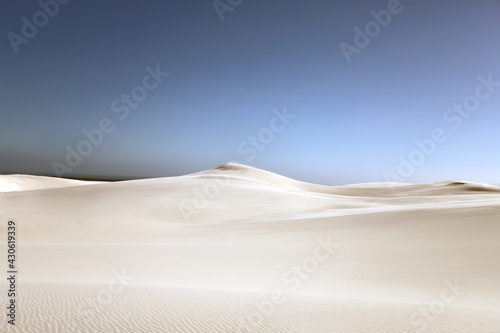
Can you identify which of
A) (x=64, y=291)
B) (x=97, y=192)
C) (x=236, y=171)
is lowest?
(x=64, y=291)

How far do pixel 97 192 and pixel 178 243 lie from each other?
14.5m

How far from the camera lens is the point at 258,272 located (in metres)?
8.00

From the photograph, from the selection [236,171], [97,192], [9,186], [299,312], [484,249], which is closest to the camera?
[299,312]

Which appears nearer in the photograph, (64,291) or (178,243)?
(64,291)

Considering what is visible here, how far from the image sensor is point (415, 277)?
293 inches

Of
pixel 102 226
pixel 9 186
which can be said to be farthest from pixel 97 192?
pixel 9 186

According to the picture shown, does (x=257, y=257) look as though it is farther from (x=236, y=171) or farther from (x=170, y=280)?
(x=236, y=171)

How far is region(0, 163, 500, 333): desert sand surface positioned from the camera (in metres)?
4.43

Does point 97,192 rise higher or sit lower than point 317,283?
higher

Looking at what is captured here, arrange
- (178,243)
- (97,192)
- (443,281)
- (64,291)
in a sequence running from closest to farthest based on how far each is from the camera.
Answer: (64,291)
(443,281)
(178,243)
(97,192)

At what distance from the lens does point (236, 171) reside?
4878cm

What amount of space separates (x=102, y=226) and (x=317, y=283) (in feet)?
38.8

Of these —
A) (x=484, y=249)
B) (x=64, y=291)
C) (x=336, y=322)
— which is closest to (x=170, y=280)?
(x=64, y=291)

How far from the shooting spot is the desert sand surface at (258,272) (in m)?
4.43
